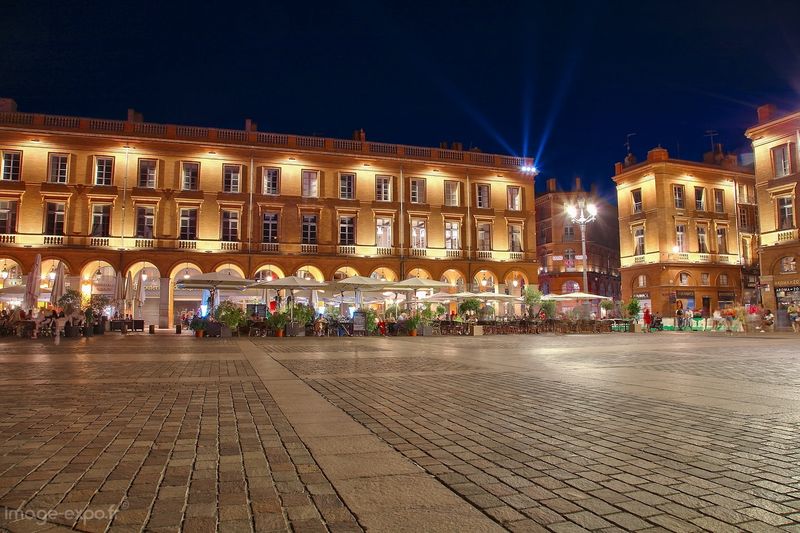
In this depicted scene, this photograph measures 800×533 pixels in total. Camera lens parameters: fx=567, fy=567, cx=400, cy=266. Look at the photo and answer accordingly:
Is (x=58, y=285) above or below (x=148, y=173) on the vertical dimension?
below

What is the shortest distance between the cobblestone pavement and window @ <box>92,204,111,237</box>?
1178 inches

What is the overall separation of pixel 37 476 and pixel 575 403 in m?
5.10

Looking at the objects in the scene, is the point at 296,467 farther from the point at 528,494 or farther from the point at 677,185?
Answer: the point at 677,185

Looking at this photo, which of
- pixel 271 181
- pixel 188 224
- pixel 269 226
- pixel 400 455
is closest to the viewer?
pixel 400 455

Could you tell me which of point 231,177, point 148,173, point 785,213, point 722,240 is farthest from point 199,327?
point 722,240

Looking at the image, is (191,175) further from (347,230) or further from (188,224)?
(347,230)

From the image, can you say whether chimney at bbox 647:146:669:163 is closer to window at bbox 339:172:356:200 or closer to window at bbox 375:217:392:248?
window at bbox 375:217:392:248

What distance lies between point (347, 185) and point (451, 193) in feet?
25.6

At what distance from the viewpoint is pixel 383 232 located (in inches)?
1587

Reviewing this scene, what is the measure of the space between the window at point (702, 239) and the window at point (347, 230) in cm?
2823

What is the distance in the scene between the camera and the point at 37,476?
3.51 metres

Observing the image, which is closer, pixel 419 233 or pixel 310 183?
pixel 310 183

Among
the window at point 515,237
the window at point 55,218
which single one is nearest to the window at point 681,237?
the window at point 515,237

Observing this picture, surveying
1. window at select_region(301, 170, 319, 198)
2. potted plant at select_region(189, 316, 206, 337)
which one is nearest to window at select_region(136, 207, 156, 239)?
window at select_region(301, 170, 319, 198)
